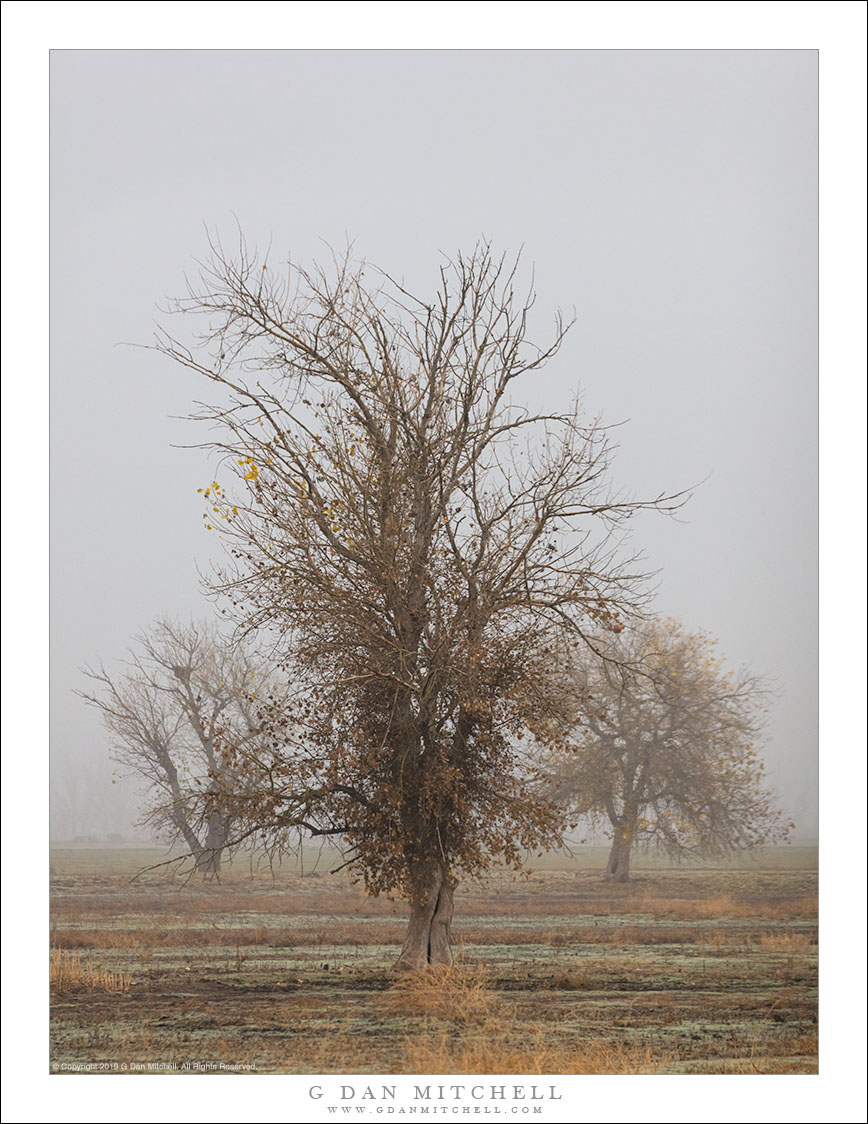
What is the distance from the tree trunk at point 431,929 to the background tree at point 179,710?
1480 millimetres

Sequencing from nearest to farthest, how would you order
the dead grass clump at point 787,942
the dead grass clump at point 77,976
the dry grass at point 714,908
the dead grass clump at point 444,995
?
1. the dead grass clump at point 444,995
2. the dead grass clump at point 77,976
3. the dead grass clump at point 787,942
4. the dry grass at point 714,908

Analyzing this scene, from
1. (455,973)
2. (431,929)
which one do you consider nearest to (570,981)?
(455,973)

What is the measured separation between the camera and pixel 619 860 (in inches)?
355

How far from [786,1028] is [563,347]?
16.7 ft

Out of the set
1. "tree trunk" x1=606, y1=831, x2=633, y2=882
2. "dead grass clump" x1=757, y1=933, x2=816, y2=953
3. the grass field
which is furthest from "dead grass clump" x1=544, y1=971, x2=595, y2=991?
"dead grass clump" x1=757, y1=933, x2=816, y2=953

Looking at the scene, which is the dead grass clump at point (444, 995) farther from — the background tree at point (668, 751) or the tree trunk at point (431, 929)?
the background tree at point (668, 751)

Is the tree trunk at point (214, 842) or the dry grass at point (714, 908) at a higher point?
the tree trunk at point (214, 842)

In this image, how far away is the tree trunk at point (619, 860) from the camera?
8.90 m

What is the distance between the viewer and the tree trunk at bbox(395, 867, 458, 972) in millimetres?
7746

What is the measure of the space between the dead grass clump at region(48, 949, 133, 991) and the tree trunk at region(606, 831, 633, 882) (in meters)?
3.78

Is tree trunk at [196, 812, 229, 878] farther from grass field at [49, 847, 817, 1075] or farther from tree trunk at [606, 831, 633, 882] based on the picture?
tree trunk at [606, 831, 633, 882]

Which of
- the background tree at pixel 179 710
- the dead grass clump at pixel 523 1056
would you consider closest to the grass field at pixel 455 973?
the dead grass clump at pixel 523 1056
